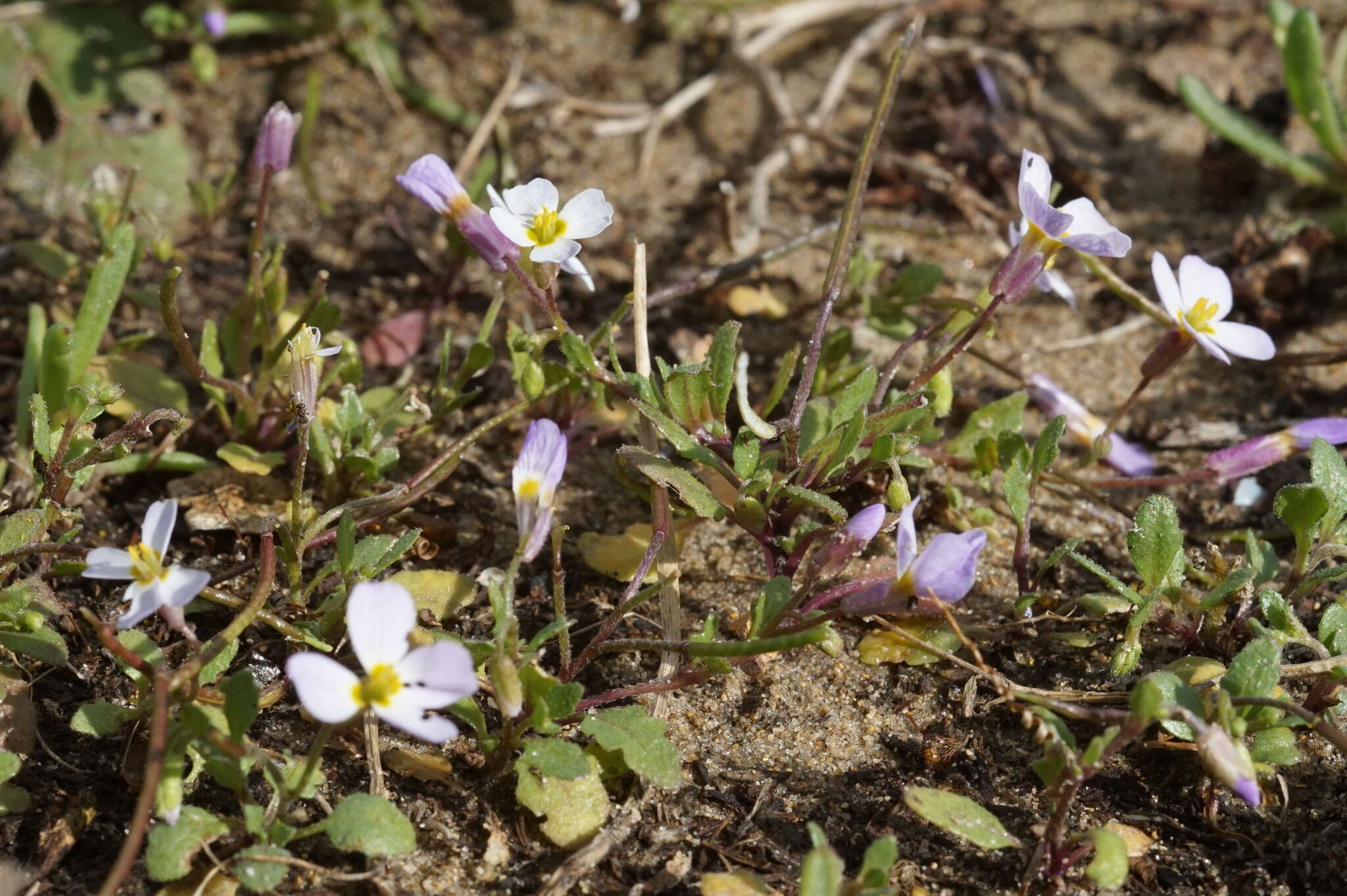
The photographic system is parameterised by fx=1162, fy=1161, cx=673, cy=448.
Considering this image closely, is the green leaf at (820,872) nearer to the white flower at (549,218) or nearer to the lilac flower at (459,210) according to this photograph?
the white flower at (549,218)

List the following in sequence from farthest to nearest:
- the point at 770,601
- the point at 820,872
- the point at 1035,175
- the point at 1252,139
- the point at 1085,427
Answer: the point at 1252,139 → the point at 1085,427 → the point at 1035,175 → the point at 770,601 → the point at 820,872

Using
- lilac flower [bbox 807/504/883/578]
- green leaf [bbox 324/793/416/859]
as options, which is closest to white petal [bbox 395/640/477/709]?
green leaf [bbox 324/793/416/859]

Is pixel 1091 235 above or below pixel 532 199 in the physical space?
below

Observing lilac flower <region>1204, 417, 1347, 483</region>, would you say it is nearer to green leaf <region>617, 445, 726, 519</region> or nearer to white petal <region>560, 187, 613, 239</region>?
green leaf <region>617, 445, 726, 519</region>

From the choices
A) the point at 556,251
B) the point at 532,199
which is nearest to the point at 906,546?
the point at 556,251

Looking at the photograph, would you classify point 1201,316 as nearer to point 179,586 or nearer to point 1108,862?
point 1108,862

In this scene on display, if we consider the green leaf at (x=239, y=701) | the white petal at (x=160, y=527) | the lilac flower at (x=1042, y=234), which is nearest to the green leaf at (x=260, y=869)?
the green leaf at (x=239, y=701)

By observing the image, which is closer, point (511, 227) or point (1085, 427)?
point (511, 227)
